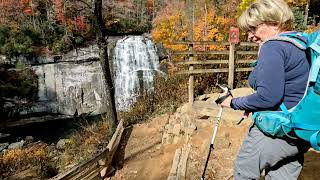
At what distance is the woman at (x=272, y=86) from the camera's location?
1.95m

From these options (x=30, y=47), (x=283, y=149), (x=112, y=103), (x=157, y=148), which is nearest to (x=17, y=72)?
(x=30, y=47)

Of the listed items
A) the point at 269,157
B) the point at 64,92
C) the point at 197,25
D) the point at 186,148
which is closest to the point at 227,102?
the point at 269,157

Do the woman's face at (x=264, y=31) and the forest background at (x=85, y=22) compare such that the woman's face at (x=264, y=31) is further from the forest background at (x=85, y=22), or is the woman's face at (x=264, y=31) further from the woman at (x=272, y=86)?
the forest background at (x=85, y=22)

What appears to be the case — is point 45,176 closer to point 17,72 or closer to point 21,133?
point 21,133

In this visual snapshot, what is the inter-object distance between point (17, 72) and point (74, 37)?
17.9ft

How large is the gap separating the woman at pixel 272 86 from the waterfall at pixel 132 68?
17.5m

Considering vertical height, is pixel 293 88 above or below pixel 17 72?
above

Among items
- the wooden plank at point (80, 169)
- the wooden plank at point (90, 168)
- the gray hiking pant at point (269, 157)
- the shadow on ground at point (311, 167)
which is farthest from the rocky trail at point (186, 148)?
the gray hiking pant at point (269, 157)

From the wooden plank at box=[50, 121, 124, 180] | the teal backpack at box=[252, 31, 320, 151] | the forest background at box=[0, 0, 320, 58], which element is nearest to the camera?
the teal backpack at box=[252, 31, 320, 151]

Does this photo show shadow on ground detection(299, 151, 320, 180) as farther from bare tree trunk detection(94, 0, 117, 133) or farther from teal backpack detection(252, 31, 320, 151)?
bare tree trunk detection(94, 0, 117, 133)

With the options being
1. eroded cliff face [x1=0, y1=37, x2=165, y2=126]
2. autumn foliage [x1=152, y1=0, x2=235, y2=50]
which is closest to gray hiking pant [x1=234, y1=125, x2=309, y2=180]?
autumn foliage [x1=152, y1=0, x2=235, y2=50]

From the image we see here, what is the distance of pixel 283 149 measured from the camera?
2.14m

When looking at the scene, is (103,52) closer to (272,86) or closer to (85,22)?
(272,86)

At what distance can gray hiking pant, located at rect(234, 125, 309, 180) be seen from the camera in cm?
214
